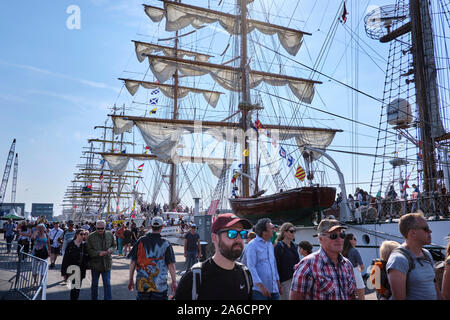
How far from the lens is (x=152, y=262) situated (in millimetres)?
4492

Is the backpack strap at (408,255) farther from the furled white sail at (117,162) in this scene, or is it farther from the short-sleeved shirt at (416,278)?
the furled white sail at (117,162)

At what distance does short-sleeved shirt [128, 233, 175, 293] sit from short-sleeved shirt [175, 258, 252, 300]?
2.15 metres

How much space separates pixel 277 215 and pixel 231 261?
1321cm

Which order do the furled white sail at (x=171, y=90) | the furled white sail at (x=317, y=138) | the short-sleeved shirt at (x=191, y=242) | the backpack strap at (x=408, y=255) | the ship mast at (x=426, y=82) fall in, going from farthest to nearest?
the furled white sail at (x=171, y=90) < the furled white sail at (x=317, y=138) < the ship mast at (x=426, y=82) < the short-sleeved shirt at (x=191, y=242) < the backpack strap at (x=408, y=255)

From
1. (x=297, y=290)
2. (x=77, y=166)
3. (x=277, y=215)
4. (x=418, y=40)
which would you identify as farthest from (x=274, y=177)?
(x=77, y=166)

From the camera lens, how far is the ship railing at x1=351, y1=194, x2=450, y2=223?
10.8 meters

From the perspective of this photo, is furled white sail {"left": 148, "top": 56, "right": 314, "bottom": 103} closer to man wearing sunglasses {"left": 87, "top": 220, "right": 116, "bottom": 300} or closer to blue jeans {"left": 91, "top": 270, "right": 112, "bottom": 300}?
man wearing sunglasses {"left": 87, "top": 220, "right": 116, "bottom": 300}

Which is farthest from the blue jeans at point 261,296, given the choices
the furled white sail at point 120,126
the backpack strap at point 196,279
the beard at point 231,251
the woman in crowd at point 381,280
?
the furled white sail at point 120,126

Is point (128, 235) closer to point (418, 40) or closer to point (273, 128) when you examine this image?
point (418, 40)

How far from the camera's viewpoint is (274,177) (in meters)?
28.9

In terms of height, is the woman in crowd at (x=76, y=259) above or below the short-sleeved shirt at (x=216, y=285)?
below

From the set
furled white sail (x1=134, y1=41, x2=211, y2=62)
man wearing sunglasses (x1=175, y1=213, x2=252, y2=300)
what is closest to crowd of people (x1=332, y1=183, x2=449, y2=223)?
man wearing sunglasses (x1=175, y1=213, x2=252, y2=300)

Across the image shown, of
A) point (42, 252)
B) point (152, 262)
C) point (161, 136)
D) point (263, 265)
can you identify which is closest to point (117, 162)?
point (161, 136)

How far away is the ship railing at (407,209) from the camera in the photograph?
10797 millimetres
